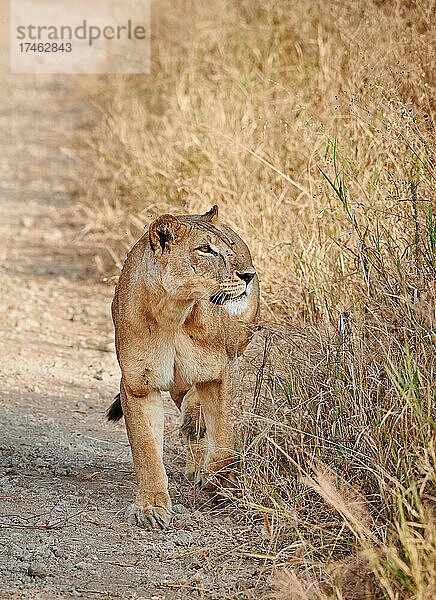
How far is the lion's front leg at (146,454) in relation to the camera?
3543mm

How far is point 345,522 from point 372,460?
0.29 m

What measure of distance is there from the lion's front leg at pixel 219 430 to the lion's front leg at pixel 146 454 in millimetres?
206

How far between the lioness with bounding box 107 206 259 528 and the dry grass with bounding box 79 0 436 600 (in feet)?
0.56

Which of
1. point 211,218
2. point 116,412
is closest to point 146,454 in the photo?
point 116,412

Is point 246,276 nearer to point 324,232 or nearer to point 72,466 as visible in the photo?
point 72,466

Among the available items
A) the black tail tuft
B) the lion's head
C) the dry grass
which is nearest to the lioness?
the lion's head

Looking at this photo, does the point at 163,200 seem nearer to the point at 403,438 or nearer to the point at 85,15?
the point at 403,438

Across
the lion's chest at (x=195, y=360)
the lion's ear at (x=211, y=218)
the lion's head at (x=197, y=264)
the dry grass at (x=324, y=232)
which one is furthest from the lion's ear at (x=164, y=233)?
the dry grass at (x=324, y=232)

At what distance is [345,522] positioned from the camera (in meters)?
2.89

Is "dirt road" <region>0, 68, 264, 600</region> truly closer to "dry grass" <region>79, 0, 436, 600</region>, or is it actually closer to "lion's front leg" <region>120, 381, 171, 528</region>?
"lion's front leg" <region>120, 381, 171, 528</region>

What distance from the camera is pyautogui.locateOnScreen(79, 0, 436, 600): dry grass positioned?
3.03 metres

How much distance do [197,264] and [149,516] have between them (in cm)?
91

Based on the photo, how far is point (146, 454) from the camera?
356 centimetres

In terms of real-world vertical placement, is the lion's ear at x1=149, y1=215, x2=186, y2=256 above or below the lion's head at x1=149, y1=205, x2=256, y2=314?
above
